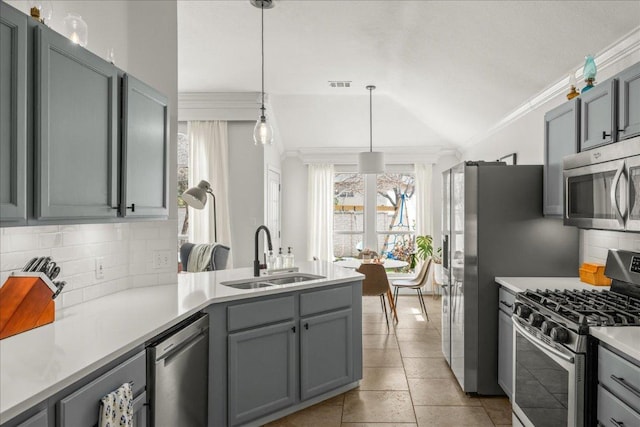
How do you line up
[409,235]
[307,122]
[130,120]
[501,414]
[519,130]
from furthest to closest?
[409,235], [307,122], [519,130], [501,414], [130,120]

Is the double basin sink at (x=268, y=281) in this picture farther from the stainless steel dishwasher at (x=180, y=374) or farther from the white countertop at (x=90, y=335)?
the stainless steel dishwasher at (x=180, y=374)

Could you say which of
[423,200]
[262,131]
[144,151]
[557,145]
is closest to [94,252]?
[144,151]

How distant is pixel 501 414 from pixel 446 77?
122 inches

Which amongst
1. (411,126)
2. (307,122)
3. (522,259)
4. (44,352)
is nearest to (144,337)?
(44,352)

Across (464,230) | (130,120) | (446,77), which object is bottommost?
(464,230)

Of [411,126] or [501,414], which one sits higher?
[411,126]

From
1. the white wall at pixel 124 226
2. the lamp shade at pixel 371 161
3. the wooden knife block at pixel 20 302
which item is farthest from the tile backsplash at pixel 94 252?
the lamp shade at pixel 371 161

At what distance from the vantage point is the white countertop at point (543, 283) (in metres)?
3.00

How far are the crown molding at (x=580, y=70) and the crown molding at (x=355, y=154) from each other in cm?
240

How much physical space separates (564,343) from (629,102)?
1.22 meters

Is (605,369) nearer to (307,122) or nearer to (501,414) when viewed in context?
(501,414)

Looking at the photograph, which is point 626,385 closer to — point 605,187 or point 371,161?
point 605,187

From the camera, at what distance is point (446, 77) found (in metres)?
4.56

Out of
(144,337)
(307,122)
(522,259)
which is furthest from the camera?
(307,122)
